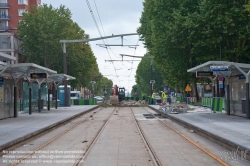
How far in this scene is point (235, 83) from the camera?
1055 inches

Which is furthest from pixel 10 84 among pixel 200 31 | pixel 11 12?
pixel 11 12

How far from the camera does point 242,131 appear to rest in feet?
57.1

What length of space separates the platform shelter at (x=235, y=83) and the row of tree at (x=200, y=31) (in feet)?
13.8

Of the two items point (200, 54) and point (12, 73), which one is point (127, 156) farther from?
point (200, 54)

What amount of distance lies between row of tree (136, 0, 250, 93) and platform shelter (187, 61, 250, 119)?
4.21 m

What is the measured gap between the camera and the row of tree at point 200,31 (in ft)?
102

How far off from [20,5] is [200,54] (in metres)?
50.1

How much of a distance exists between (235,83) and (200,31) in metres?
7.22

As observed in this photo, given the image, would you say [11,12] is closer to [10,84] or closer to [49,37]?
[49,37]

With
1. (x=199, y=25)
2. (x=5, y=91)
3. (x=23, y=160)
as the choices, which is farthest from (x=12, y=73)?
(x=23, y=160)

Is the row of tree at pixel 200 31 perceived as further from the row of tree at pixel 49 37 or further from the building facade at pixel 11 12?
the building facade at pixel 11 12

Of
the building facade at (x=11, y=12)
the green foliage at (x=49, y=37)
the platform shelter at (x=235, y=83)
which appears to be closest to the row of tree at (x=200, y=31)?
the platform shelter at (x=235, y=83)

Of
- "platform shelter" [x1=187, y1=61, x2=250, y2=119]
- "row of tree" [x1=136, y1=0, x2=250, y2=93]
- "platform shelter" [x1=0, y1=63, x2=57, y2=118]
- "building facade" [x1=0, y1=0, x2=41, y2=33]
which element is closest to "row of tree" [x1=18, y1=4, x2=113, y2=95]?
"building facade" [x1=0, y1=0, x2=41, y2=33]

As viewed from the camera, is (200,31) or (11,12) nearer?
(200,31)
